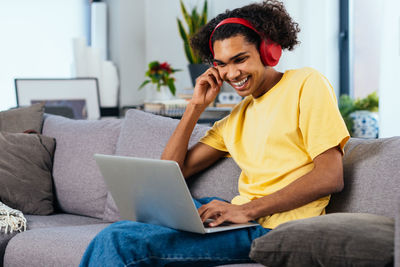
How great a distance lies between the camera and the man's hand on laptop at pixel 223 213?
1437 millimetres

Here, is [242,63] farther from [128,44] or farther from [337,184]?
[128,44]

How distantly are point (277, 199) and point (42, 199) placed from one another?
1.22 m

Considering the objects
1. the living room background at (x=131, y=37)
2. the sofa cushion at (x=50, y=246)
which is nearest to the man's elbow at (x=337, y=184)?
the sofa cushion at (x=50, y=246)

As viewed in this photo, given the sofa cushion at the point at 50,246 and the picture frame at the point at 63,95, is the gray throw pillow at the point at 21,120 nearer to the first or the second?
the sofa cushion at the point at 50,246

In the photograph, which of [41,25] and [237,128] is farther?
[41,25]

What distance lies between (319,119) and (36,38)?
3.59m

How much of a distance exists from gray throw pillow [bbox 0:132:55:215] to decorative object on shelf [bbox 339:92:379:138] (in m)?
1.75

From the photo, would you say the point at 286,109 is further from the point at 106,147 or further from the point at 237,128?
the point at 106,147

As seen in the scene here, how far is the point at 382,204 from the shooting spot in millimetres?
1378

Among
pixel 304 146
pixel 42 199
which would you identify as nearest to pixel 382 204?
pixel 304 146

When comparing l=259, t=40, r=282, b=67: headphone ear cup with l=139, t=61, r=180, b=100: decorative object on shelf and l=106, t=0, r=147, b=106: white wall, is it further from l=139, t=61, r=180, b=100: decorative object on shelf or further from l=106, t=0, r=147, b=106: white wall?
l=106, t=0, r=147, b=106: white wall

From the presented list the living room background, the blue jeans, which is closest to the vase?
the living room background

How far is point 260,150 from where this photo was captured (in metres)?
1.56

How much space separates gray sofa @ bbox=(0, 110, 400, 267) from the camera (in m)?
1.39
